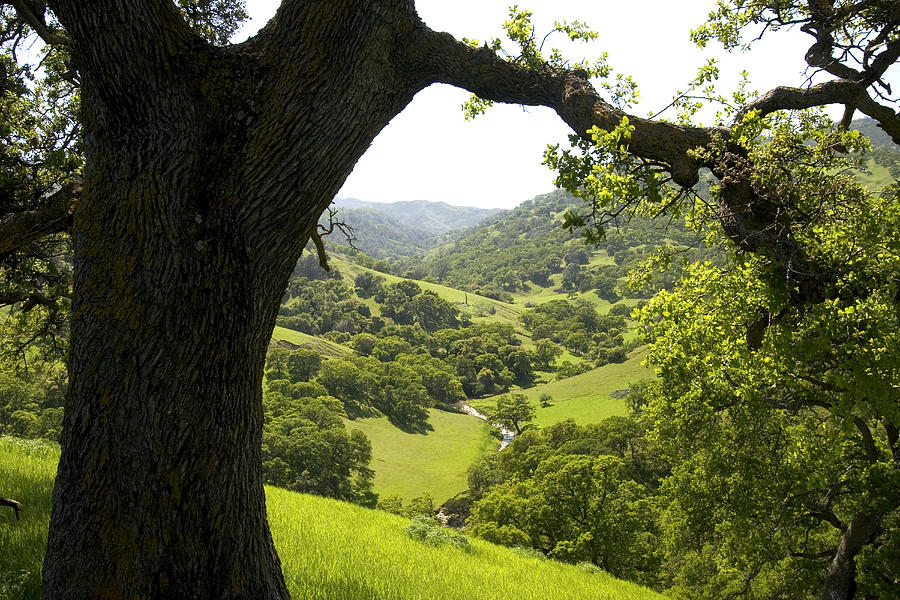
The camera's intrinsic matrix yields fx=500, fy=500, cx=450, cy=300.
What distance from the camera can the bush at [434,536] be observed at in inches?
369

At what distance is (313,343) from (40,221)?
121m

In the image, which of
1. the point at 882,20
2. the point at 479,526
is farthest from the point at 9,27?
the point at 479,526

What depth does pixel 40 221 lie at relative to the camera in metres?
4.79

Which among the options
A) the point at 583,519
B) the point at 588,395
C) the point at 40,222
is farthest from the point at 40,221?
the point at 588,395

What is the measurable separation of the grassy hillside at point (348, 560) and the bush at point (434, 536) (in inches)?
7.1

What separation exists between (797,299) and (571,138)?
339 cm

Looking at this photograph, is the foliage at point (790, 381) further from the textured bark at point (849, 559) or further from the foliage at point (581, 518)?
the foliage at point (581, 518)

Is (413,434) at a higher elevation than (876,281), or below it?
below

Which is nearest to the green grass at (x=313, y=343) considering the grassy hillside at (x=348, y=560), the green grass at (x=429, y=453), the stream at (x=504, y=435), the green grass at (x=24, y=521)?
the green grass at (x=429, y=453)

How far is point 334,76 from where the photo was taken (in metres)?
3.35

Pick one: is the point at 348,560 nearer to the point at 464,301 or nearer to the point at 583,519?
the point at 583,519

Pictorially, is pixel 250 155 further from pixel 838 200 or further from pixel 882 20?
pixel 882 20

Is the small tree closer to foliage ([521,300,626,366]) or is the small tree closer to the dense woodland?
foliage ([521,300,626,366])

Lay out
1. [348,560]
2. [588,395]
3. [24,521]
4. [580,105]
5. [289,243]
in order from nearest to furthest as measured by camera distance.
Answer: [289,243]
[580,105]
[24,521]
[348,560]
[588,395]
